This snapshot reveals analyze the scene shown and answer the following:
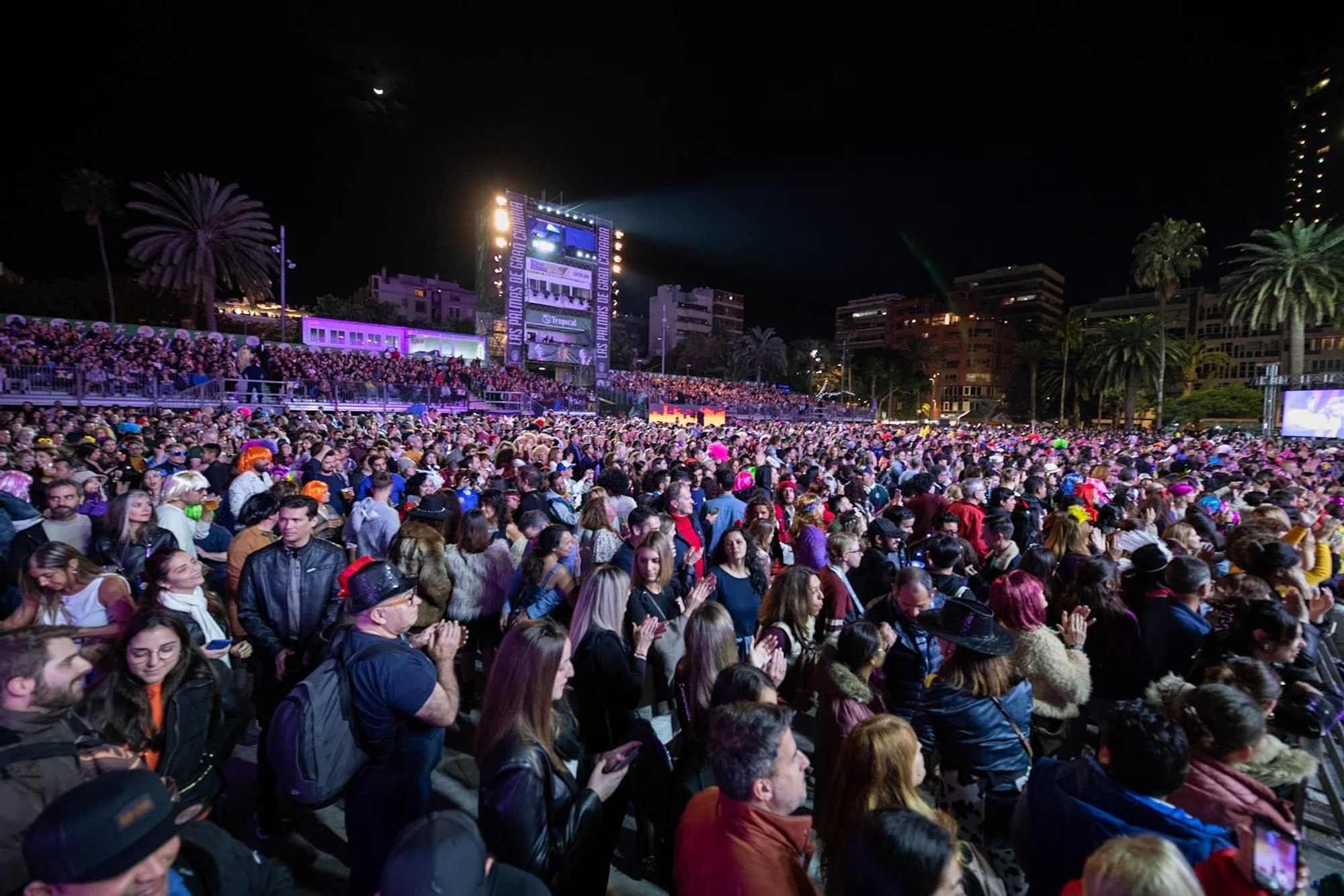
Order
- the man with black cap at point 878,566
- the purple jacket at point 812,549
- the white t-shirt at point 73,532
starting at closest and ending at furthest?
the white t-shirt at point 73,532 → the man with black cap at point 878,566 → the purple jacket at point 812,549

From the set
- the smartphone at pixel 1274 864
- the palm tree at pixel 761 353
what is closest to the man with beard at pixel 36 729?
the smartphone at pixel 1274 864

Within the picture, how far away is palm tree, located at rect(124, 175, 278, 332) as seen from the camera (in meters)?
34.9

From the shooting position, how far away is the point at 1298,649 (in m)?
3.42

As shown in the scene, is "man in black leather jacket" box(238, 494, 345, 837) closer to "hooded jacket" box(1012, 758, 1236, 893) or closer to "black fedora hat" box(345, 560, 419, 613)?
"black fedora hat" box(345, 560, 419, 613)

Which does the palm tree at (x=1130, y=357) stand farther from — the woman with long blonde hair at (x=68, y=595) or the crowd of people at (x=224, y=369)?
the woman with long blonde hair at (x=68, y=595)

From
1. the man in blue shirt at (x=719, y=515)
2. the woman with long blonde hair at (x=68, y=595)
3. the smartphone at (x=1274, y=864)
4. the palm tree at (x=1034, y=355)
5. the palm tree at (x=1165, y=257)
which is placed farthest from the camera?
the palm tree at (x=1034, y=355)

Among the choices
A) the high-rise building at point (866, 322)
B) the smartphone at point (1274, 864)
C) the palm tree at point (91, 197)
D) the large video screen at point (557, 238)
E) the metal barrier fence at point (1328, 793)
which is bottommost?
the metal barrier fence at point (1328, 793)

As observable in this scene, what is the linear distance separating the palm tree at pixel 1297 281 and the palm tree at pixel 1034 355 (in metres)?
27.5

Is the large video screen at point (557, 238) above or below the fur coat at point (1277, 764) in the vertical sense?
above

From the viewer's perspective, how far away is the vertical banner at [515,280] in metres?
52.6

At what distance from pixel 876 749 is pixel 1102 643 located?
119 inches

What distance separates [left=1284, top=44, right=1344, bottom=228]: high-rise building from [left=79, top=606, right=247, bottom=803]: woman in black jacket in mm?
115343

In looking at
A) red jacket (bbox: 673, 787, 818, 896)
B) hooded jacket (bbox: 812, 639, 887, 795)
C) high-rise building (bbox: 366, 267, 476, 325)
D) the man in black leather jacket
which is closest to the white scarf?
the man in black leather jacket

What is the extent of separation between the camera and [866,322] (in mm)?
147500
